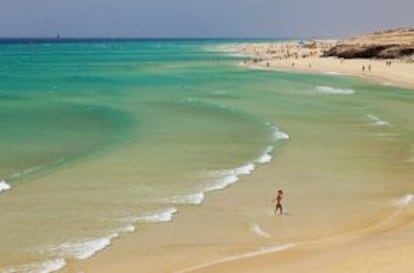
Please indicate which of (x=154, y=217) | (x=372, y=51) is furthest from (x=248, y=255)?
(x=372, y=51)

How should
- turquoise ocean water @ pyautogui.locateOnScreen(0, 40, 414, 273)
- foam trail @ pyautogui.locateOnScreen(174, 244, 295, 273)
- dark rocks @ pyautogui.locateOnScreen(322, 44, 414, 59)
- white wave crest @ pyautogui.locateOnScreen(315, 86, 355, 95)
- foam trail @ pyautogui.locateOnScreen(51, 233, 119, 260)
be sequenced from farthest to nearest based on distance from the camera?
dark rocks @ pyautogui.locateOnScreen(322, 44, 414, 59)
white wave crest @ pyautogui.locateOnScreen(315, 86, 355, 95)
turquoise ocean water @ pyautogui.locateOnScreen(0, 40, 414, 273)
foam trail @ pyautogui.locateOnScreen(51, 233, 119, 260)
foam trail @ pyautogui.locateOnScreen(174, 244, 295, 273)

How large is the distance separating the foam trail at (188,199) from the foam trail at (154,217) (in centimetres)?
121

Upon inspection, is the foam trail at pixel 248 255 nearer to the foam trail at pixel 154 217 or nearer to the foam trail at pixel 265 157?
the foam trail at pixel 154 217

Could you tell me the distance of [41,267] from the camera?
53.2 feet

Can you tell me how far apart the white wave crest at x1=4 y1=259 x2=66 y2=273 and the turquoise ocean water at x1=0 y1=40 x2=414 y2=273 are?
0.07 ft

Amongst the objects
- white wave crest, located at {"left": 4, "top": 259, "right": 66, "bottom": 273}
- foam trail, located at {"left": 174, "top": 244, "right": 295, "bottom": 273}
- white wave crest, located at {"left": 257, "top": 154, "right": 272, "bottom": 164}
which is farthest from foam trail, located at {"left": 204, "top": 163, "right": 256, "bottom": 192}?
white wave crest, located at {"left": 4, "top": 259, "right": 66, "bottom": 273}

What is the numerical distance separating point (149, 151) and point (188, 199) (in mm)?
9478

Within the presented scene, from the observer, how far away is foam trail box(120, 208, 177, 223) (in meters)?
20.3

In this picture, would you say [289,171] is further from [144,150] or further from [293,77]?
[293,77]

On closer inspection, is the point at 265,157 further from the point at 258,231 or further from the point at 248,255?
the point at 248,255

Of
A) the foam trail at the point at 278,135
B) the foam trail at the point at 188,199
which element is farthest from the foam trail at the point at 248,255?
the foam trail at the point at 278,135

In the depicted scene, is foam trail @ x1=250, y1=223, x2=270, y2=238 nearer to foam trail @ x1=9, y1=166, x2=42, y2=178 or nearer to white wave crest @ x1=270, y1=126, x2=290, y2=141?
foam trail @ x1=9, y1=166, x2=42, y2=178

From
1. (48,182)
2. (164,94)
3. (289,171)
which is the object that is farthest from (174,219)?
(164,94)

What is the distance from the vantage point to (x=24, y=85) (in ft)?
264
